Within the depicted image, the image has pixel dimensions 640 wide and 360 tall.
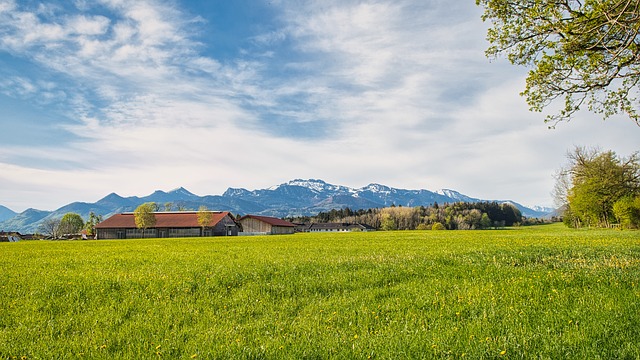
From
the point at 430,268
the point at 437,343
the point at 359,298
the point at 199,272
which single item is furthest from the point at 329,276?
the point at 437,343

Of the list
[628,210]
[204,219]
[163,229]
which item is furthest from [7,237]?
[628,210]

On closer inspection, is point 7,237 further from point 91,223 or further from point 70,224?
point 70,224

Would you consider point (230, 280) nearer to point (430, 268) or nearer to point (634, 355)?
point (430, 268)

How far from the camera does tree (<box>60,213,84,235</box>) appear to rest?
173875 mm

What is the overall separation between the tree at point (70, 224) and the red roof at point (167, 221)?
78389mm

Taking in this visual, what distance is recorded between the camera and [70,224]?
176000mm

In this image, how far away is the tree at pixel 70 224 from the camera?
173875 mm

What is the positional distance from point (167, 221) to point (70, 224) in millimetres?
97380

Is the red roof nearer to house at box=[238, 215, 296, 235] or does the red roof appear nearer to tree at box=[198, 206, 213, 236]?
tree at box=[198, 206, 213, 236]

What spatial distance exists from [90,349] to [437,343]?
668 cm

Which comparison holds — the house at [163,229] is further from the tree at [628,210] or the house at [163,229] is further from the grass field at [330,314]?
the grass field at [330,314]

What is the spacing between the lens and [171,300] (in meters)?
10.6

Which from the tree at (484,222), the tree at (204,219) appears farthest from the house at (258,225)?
the tree at (484,222)

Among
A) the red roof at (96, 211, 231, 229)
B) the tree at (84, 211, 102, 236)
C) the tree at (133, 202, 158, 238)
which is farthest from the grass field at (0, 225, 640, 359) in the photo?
the tree at (84, 211, 102, 236)
